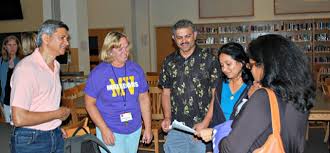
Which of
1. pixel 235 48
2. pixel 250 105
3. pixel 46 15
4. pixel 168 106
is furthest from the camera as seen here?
pixel 46 15

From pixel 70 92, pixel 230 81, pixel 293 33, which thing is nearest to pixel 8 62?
pixel 70 92

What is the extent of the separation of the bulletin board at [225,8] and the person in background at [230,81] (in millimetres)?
8099

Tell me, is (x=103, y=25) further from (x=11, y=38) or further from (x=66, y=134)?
(x=66, y=134)

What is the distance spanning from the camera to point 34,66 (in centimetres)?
214

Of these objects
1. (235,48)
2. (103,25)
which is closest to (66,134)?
(235,48)

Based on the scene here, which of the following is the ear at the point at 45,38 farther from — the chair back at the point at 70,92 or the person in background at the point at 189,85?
the chair back at the point at 70,92

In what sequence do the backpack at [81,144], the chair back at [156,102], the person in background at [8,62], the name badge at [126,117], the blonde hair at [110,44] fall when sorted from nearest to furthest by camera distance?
the backpack at [81,144], the blonde hair at [110,44], the name badge at [126,117], the chair back at [156,102], the person in background at [8,62]

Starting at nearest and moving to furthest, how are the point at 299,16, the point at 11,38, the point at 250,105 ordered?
1. the point at 250,105
2. the point at 11,38
3. the point at 299,16

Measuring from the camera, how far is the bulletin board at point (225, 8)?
10211 millimetres

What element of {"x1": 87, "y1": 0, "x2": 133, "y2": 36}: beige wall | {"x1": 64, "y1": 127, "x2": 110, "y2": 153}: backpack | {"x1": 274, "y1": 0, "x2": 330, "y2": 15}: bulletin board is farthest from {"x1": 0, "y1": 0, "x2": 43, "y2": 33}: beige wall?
{"x1": 64, "y1": 127, "x2": 110, "y2": 153}: backpack

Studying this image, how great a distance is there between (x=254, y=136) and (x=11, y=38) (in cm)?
458

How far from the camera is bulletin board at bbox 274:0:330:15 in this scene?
977cm

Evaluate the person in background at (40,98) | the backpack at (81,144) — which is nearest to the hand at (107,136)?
the person in background at (40,98)

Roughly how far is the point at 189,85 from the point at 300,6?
8.17 m
